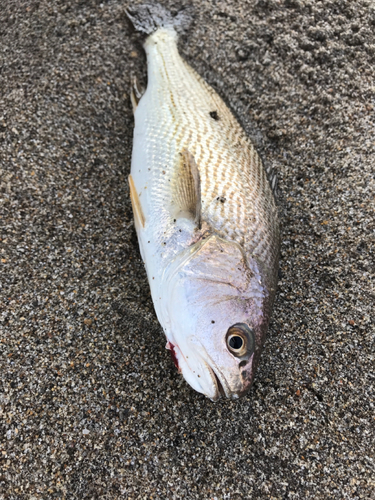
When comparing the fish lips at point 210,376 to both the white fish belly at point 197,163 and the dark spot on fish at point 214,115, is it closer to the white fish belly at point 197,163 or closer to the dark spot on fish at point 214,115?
the white fish belly at point 197,163

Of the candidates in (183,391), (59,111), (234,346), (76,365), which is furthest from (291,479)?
(59,111)

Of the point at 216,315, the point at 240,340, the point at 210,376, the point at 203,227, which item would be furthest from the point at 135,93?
the point at 210,376

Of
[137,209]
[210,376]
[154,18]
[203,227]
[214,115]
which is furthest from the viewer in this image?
[154,18]

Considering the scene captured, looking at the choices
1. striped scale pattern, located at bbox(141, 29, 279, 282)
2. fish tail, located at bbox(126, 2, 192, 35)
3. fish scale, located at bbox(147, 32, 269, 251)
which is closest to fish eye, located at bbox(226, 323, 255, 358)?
striped scale pattern, located at bbox(141, 29, 279, 282)

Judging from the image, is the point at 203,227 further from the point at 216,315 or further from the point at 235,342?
the point at 235,342

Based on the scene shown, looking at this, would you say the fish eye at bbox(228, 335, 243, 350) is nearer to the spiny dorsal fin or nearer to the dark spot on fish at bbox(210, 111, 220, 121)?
the spiny dorsal fin

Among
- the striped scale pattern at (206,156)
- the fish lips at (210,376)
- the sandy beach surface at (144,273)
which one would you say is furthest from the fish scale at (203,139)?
the fish lips at (210,376)

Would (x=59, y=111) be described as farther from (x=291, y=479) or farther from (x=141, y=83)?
(x=291, y=479)
